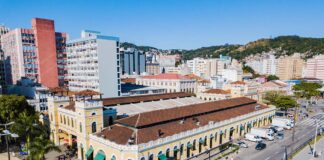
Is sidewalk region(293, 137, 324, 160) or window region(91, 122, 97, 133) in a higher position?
window region(91, 122, 97, 133)

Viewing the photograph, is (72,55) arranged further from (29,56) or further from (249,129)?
(249,129)

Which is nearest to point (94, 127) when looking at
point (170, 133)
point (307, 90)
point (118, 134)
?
point (118, 134)

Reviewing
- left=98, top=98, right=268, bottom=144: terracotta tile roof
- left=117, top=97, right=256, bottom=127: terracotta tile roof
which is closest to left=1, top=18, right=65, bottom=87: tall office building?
left=98, top=98, right=268, bottom=144: terracotta tile roof

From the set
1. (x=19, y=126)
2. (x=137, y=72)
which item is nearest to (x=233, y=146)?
(x=19, y=126)

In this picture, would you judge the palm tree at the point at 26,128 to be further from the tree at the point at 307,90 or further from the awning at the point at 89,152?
the tree at the point at 307,90

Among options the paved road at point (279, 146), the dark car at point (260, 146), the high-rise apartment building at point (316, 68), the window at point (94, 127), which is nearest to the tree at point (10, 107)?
the window at point (94, 127)

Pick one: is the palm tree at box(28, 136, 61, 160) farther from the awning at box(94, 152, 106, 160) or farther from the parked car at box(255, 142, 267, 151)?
the parked car at box(255, 142, 267, 151)
